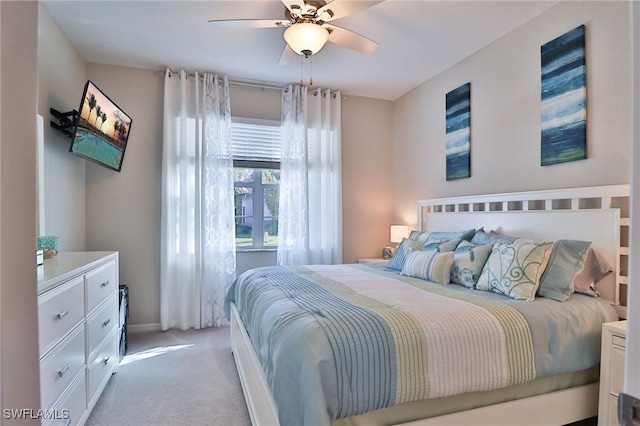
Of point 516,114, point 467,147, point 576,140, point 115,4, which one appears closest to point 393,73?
point 467,147

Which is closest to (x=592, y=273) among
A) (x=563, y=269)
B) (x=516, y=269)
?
(x=563, y=269)

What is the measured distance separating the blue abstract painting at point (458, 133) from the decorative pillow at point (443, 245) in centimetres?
92

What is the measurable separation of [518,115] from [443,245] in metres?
1.28

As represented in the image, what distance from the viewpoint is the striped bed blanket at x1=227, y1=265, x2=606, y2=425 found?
4.11 feet

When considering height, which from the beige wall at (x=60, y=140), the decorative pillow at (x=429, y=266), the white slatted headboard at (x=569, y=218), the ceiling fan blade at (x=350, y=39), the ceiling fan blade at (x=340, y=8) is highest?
the ceiling fan blade at (x=340, y=8)

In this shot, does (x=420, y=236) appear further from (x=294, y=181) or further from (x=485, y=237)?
(x=294, y=181)

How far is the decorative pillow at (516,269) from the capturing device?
6.07ft

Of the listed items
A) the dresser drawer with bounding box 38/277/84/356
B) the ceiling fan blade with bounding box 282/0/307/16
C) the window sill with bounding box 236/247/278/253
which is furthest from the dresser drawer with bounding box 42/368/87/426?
the ceiling fan blade with bounding box 282/0/307/16

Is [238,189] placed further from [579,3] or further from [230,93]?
[579,3]

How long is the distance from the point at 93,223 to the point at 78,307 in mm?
1964

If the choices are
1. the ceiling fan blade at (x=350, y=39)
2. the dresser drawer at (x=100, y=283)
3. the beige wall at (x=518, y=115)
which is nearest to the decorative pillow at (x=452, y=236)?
the beige wall at (x=518, y=115)

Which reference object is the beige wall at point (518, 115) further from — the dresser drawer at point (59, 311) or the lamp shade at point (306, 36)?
the dresser drawer at point (59, 311)

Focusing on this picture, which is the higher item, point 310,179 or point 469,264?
point 310,179

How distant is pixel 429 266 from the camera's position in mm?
2365
